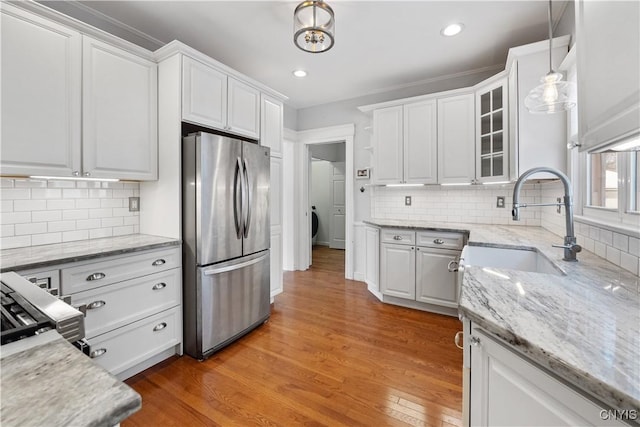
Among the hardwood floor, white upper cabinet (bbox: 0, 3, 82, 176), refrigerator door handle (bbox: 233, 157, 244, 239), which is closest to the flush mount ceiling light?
refrigerator door handle (bbox: 233, 157, 244, 239)

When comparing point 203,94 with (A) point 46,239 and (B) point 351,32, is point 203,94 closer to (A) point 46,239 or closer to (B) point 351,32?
(B) point 351,32

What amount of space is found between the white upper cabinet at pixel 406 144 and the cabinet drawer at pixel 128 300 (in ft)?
8.41

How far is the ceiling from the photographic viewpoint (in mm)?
2168

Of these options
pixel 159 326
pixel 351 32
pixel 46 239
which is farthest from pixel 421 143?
pixel 46 239

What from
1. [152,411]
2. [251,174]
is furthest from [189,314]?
[251,174]

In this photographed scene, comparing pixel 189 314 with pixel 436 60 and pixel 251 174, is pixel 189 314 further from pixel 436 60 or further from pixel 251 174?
pixel 436 60

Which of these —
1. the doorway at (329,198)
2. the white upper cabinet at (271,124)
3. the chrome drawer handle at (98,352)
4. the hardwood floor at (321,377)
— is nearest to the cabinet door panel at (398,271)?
the hardwood floor at (321,377)

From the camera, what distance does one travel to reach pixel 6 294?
94 centimetres

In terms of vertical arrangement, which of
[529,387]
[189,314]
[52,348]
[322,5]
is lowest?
[189,314]

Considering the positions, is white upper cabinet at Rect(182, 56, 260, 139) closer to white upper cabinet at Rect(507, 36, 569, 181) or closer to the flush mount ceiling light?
the flush mount ceiling light

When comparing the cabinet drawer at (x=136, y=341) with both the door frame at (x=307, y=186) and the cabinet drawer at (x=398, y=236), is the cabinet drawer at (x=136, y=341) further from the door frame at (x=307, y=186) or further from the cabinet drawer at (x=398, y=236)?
the door frame at (x=307, y=186)

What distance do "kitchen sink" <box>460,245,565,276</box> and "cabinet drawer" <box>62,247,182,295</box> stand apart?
2.03 metres

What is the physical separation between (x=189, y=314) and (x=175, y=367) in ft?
1.19

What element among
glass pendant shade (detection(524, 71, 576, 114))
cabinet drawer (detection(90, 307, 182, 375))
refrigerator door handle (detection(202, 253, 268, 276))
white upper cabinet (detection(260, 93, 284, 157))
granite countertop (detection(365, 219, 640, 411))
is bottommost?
cabinet drawer (detection(90, 307, 182, 375))
